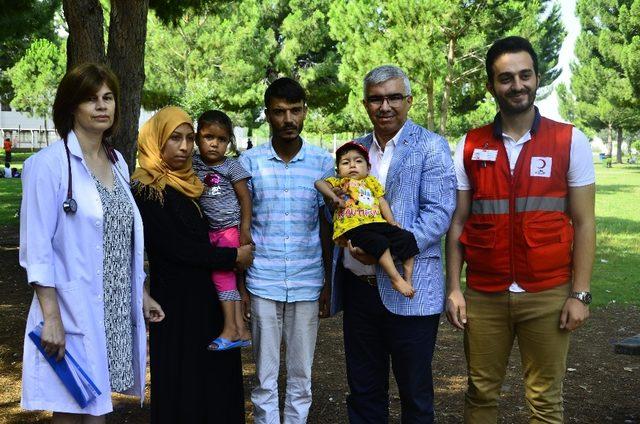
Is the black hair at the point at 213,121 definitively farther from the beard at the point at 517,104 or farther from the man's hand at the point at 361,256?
the beard at the point at 517,104

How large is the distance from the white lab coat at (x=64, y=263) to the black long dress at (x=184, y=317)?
567 mm

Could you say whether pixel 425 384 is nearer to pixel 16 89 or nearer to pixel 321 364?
pixel 321 364

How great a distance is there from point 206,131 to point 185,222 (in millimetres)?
501

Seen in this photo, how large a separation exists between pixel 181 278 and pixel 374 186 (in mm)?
1084

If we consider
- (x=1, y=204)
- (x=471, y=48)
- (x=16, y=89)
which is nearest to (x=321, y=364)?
(x=1, y=204)

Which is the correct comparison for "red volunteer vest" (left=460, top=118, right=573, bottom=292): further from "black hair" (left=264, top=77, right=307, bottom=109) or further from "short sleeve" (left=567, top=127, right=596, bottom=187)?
"black hair" (left=264, top=77, right=307, bottom=109)

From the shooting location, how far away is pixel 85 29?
7.09 meters

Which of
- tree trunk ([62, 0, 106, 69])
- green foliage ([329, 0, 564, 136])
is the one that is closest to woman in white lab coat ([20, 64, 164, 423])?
tree trunk ([62, 0, 106, 69])

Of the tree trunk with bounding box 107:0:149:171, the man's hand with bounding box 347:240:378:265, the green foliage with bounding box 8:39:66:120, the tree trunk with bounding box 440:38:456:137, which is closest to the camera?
the man's hand with bounding box 347:240:378:265

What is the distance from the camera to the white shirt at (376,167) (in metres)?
3.61

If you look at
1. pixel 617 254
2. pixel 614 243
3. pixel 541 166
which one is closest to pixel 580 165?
pixel 541 166

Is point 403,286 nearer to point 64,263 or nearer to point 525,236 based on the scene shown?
point 525,236

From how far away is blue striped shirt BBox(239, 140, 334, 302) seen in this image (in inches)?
148

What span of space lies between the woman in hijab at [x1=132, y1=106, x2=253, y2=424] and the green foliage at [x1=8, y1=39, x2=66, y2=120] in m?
44.1
